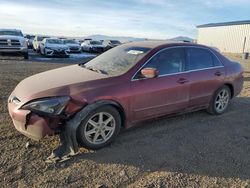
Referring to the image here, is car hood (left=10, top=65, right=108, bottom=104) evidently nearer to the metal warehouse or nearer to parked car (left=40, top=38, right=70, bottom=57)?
parked car (left=40, top=38, right=70, bottom=57)

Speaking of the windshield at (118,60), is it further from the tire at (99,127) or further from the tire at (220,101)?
the tire at (220,101)

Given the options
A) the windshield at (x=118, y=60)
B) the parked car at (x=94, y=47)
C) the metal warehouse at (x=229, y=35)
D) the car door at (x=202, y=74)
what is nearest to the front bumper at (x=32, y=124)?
the windshield at (x=118, y=60)

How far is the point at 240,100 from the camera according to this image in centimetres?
738

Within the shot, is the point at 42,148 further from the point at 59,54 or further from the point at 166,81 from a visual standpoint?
the point at 59,54

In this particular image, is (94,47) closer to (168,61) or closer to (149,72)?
(168,61)

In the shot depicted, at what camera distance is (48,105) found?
3791 millimetres

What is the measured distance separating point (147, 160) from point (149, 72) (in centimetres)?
135

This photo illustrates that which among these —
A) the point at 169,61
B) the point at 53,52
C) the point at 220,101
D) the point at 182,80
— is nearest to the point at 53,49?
the point at 53,52

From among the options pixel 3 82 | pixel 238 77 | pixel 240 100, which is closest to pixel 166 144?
pixel 238 77

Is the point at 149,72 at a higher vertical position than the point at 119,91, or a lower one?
higher

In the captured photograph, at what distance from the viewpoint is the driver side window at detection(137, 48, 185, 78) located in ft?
15.7

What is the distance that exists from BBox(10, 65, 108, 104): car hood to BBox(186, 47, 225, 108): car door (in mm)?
1842

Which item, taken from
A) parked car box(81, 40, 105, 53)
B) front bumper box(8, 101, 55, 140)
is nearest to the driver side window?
front bumper box(8, 101, 55, 140)

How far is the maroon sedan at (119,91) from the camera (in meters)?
3.86
